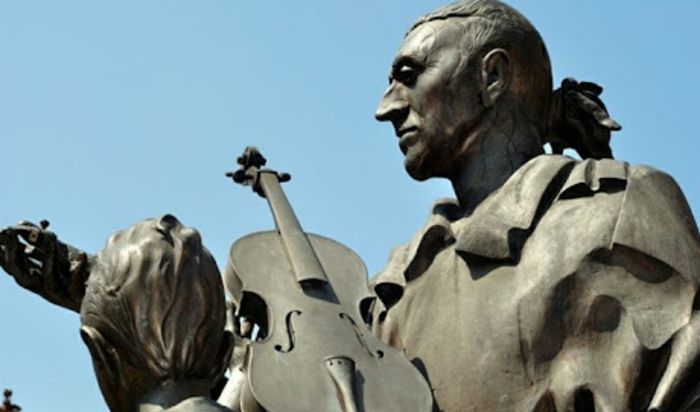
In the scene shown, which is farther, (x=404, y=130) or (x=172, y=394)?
(x=404, y=130)

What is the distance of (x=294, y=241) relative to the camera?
10477 millimetres

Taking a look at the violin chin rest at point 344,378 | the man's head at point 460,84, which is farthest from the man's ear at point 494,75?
the violin chin rest at point 344,378

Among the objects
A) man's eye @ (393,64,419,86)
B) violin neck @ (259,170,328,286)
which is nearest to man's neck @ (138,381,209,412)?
violin neck @ (259,170,328,286)

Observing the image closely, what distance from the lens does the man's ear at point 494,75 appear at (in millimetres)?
10438

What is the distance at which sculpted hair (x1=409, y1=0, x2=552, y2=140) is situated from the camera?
34.4ft

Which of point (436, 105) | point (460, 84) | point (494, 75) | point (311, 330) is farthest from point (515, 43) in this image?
point (311, 330)

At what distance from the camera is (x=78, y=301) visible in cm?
1075

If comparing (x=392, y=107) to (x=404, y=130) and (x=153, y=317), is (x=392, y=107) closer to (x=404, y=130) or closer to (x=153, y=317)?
(x=404, y=130)

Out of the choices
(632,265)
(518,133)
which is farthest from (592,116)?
(632,265)

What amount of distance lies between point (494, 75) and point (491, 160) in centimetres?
32

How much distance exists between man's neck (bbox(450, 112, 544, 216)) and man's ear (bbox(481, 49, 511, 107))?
10cm

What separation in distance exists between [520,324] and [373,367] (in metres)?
0.56

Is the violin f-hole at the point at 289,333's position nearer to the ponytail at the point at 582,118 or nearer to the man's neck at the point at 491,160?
the man's neck at the point at 491,160

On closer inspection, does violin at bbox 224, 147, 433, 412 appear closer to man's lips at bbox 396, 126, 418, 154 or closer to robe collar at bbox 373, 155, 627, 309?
robe collar at bbox 373, 155, 627, 309
